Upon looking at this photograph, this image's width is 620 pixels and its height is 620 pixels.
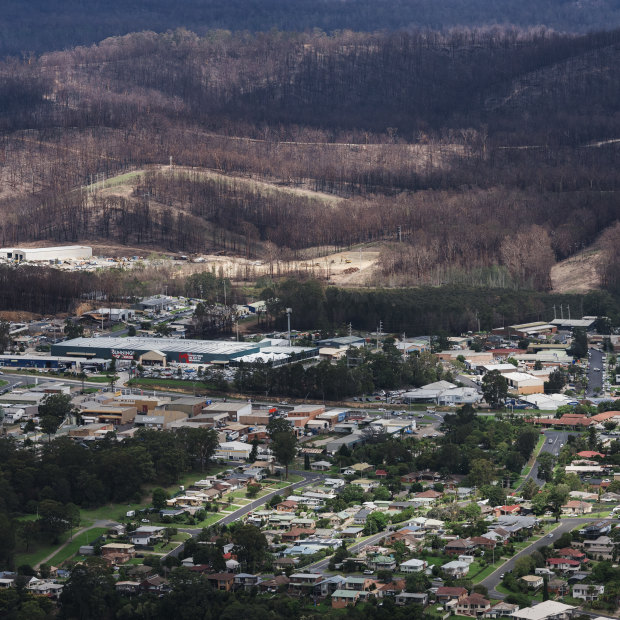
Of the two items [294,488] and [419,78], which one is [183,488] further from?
[419,78]

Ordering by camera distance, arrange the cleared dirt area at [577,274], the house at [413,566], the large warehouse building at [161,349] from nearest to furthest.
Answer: the house at [413,566], the large warehouse building at [161,349], the cleared dirt area at [577,274]

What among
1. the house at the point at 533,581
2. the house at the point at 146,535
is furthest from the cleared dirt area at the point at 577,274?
the house at the point at 533,581

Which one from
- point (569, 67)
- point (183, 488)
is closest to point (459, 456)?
point (183, 488)

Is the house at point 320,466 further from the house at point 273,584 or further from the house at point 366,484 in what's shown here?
the house at point 273,584

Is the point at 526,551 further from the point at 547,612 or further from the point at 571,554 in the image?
the point at 547,612

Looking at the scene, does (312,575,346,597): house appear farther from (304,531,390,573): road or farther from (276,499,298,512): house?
(276,499,298,512): house
